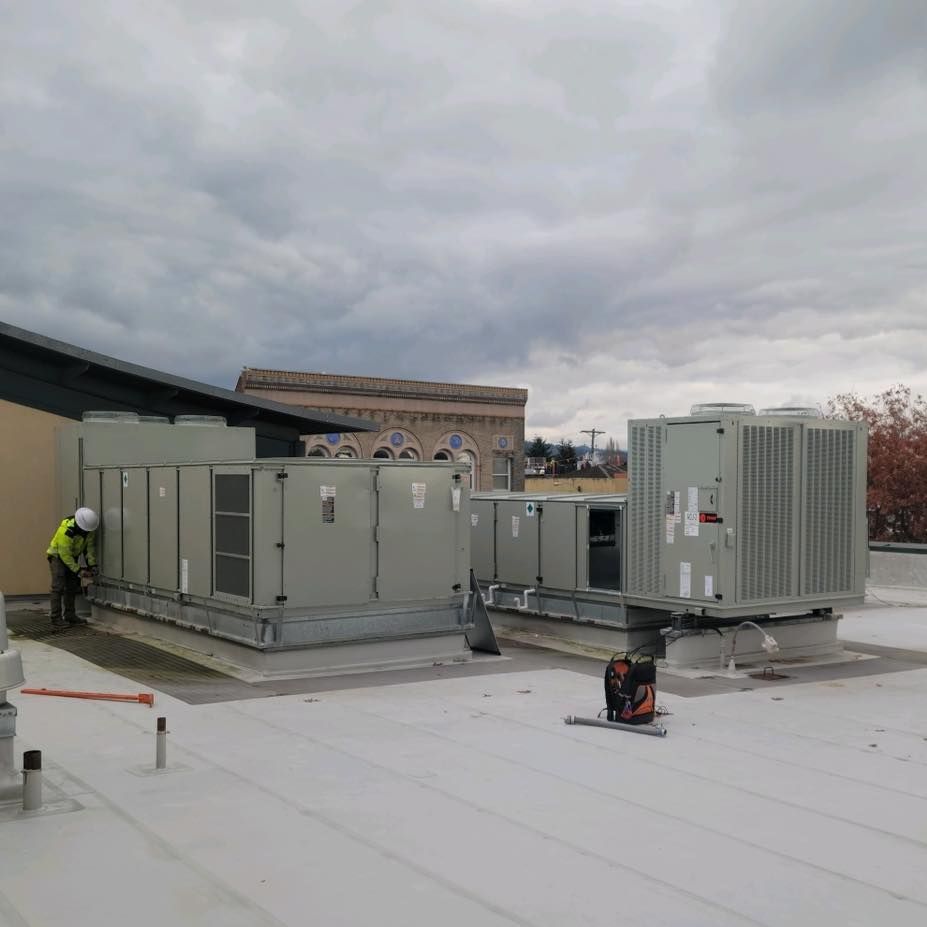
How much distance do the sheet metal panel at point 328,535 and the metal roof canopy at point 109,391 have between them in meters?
7.62

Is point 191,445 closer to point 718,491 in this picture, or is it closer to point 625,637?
point 625,637

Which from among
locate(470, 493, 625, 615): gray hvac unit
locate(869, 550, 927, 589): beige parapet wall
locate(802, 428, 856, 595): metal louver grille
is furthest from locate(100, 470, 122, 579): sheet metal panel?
locate(869, 550, 927, 589): beige parapet wall

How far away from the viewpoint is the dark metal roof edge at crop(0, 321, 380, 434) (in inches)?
654

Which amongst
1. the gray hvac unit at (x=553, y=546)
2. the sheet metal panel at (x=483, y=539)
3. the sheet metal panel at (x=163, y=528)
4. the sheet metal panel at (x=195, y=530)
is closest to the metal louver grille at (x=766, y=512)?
the gray hvac unit at (x=553, y=546)

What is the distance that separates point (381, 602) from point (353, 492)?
1314 millimetres

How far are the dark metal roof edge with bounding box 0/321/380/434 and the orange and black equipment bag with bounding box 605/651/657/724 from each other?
11.5 m

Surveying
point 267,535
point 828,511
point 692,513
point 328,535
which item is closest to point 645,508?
point 692,513

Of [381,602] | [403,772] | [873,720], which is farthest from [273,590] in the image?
[873,720]

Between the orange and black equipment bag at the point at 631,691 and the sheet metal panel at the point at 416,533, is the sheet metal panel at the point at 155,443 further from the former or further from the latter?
the orange and black equipment bag at the point at 631,691

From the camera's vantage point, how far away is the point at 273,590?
36.4 ft

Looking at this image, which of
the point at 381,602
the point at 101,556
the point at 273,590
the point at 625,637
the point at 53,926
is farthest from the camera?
the point at 101,556

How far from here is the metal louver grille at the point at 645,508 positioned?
12.2m

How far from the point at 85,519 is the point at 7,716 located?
9.10 metres

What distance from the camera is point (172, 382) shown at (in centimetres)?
1816
